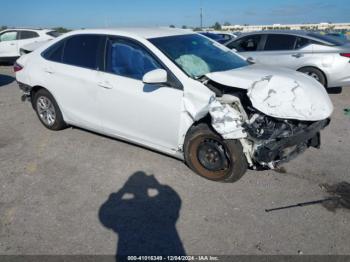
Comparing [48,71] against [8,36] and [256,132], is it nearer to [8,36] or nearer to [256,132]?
[256,132]

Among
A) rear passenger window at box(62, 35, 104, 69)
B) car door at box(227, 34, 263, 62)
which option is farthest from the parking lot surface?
car door at box(227, 34, 263, 62)

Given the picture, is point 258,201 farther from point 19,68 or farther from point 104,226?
point 19,68

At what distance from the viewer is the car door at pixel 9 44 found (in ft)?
46.3

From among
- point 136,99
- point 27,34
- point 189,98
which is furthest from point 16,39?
point 189,98

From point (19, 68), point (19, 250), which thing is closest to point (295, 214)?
point (19, 250)

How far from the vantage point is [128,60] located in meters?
4.21

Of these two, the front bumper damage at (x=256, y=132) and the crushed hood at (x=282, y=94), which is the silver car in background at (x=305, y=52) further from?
the front bumper damage at (x=256, y=132)

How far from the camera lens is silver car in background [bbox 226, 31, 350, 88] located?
24.3ft

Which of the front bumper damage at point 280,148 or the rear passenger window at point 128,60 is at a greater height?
the rear passenger window at point 128,60

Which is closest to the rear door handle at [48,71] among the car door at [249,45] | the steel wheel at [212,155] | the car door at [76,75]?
the car door at [76,75]

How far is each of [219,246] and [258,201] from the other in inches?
34.9

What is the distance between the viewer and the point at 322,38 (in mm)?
7820

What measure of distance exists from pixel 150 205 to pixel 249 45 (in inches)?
255

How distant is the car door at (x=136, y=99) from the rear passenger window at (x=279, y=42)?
526 centimetres
